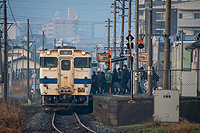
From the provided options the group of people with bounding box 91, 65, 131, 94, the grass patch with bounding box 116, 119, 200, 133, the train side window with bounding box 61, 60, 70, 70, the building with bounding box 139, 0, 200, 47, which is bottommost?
the grass patch with bounding box 116, 119, 200, 133

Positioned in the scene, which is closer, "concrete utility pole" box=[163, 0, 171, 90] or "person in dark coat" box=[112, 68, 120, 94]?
"concrete utility pole" box=[163, 0, 171, 90]

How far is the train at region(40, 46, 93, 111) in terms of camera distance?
59.9 ft

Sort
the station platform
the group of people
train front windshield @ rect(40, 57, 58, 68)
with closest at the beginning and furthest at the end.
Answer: the station platform, train front windshield @ rect(40, 57, 58, 68), the group of people

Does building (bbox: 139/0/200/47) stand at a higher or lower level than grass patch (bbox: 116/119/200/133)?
higher

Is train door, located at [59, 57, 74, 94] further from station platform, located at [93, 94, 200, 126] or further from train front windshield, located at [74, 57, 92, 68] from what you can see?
station platform, located at [93, 94, 200, 126]

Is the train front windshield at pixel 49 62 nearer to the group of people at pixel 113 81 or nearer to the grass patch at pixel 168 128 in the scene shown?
the group of people at pixel 113 81

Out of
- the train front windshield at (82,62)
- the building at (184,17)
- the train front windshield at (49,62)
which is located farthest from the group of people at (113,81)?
the building at (184,17)

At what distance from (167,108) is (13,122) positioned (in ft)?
20.4

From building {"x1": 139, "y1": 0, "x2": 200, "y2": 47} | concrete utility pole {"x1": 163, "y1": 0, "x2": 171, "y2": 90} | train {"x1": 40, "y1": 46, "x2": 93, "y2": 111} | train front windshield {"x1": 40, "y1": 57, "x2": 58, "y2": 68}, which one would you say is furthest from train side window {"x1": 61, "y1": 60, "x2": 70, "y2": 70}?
building {"x1": 139, "y1": 0, "x2": 200, "y2": 47}

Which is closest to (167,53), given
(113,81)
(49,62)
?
(49,62)

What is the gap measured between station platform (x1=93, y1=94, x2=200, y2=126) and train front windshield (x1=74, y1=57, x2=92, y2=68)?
3.73 metres

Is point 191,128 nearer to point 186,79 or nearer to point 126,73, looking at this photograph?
point 186,79

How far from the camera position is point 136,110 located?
15.1 metres

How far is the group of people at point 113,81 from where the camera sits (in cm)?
2062
